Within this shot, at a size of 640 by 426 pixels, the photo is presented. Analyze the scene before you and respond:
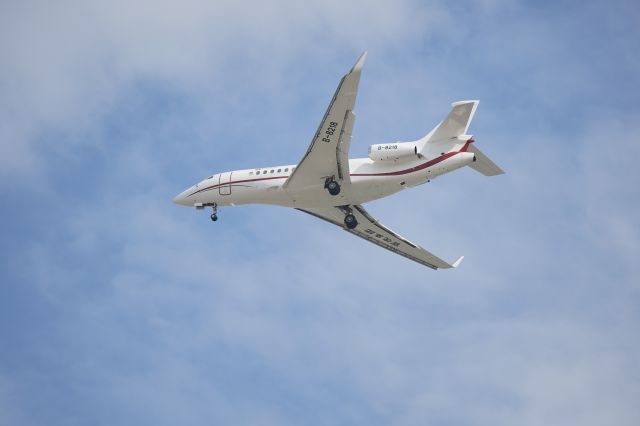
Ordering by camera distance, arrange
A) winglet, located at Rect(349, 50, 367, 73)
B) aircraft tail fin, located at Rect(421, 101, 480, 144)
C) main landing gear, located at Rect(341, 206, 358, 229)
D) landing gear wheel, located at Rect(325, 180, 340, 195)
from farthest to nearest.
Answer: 1. main landing gear, located at Rect(341, 206, 358, 229)
2. landing gear wheel, located at Rect(325, 180, 340, 195)
3. aircraft tail fin, located at Rect(421, 101, 480, 144)
4. winglet, located at Rect(349, 50, 367, 73)

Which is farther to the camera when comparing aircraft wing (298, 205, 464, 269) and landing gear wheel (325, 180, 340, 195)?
aircraft wing (298, 205, 464, 269)

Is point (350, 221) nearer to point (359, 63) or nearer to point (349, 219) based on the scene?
point (349, 219)

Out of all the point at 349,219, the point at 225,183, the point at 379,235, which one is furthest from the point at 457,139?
the point at 225,183

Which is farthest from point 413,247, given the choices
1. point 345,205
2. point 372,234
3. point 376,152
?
point 376,152

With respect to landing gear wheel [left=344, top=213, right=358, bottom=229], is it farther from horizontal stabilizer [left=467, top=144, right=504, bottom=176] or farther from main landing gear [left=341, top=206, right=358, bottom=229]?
horizontal stabilizer [left=467, top=144, right=504, bottom=176]

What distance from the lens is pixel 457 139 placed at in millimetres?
47562

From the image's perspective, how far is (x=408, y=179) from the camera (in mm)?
48906

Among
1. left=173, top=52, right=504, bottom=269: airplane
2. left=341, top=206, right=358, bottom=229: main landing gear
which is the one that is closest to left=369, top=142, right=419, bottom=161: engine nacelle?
left=173, top=52, right=504, bottom=269: airplane

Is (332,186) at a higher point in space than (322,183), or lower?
lower

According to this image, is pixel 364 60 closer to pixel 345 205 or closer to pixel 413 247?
pixel 345 205

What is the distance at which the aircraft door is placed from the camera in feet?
180

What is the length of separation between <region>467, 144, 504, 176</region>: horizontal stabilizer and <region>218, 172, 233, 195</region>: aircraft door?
47.7 feet

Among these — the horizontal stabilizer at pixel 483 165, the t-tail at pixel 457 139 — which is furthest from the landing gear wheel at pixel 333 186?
the horizontal stabilizer at pixel 483 165

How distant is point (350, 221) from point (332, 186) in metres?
4.49
